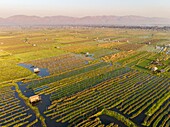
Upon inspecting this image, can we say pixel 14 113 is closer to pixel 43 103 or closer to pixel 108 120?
pixel 43 103

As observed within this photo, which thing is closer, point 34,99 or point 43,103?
point 43,103

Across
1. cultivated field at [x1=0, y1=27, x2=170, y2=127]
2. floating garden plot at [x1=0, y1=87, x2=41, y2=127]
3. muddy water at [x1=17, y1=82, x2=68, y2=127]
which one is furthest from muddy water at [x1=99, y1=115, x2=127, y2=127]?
floating garden plot at [x1=0, y1=87, x2=41, y2=127]

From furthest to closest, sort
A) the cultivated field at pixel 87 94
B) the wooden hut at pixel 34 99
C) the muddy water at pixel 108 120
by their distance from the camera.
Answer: the wooden hut at pixel 34 99 < the cultivated field at pixel 87 94 < the muddy water at pixel 108 120

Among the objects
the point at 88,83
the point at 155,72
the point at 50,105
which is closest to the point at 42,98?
the point at 50,105

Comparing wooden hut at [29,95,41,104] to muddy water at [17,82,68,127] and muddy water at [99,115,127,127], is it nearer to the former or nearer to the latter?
muddy water at [17,82,68,127]

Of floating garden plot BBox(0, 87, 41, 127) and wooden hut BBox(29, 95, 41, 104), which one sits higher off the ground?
wooden hut BBox(29, 95, 41, 104)

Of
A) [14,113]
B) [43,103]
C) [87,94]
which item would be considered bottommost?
[14,113]

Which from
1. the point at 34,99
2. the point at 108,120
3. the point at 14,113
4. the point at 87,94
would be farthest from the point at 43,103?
the point at 108,120

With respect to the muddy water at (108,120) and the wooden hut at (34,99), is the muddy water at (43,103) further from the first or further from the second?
the muddy water at (108,120)

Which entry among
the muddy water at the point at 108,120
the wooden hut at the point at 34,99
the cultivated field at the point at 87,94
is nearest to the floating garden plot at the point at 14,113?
the cultivated field at the point at 87,94

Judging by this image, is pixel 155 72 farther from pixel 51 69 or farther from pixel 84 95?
pixel 51 69

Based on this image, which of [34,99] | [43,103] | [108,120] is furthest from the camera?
[34,99]
